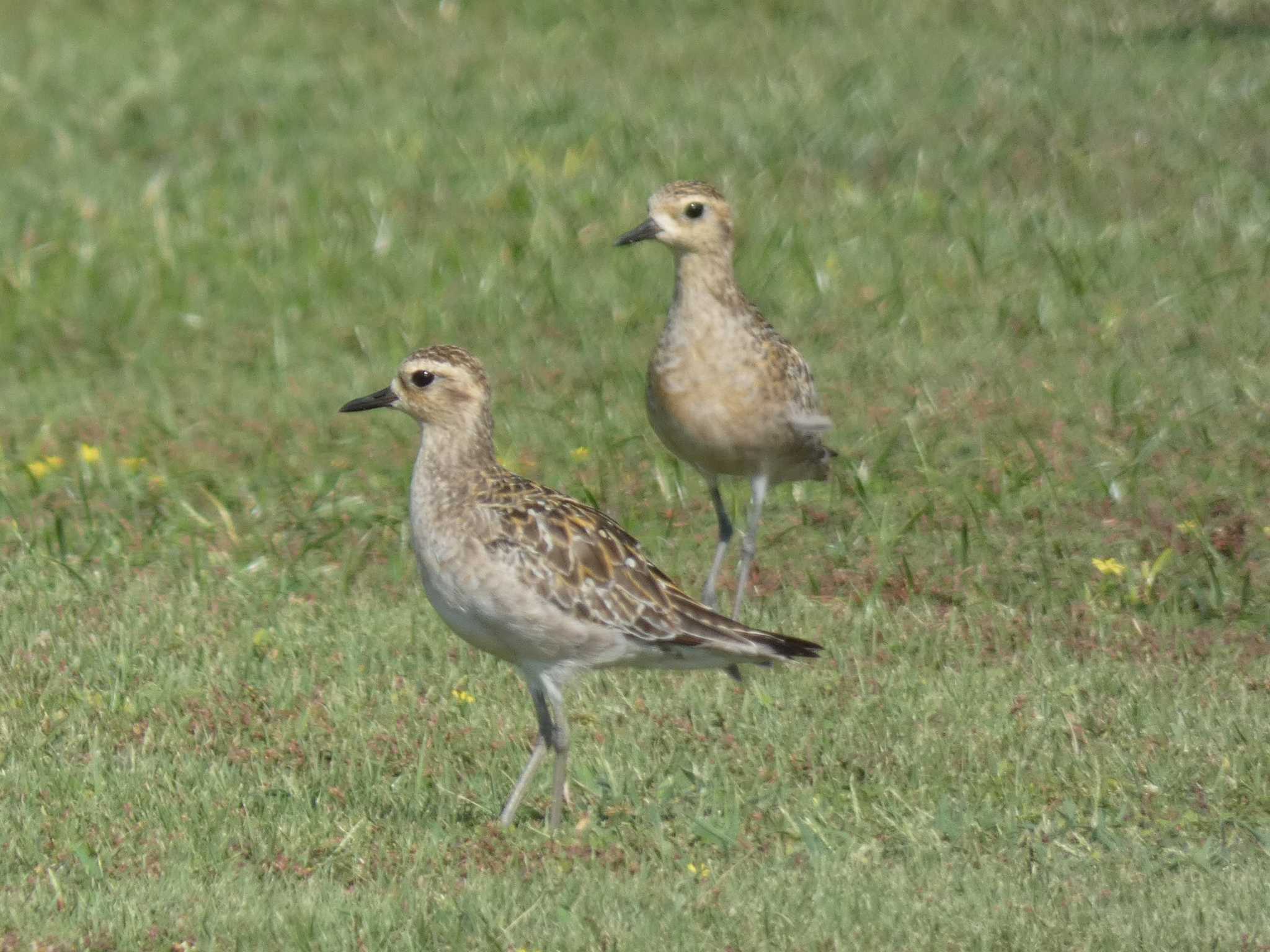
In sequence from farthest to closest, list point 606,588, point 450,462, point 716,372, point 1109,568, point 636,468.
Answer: point 636,468, point 1109,568, point 716,372, point 450,462, point 606,588

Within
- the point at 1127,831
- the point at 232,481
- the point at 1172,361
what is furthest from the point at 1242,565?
the point at 232,481

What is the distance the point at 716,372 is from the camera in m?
9.46

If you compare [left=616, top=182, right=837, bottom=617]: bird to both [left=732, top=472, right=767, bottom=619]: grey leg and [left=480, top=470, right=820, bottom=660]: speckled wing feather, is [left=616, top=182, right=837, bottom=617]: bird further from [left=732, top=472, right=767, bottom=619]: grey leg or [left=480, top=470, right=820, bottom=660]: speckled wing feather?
[left=480, top=470, right=820, bottom=660]: speckled wing feather

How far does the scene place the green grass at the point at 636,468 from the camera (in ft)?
23.0

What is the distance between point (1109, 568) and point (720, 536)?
1928 mm

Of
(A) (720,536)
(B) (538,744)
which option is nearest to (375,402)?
(B) (538,744)

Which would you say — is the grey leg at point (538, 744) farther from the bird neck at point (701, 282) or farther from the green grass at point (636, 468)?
the bird neck at point (701, 282)

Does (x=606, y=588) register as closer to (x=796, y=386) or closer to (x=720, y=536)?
(x=796, y=386)

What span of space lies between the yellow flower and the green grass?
64 mm

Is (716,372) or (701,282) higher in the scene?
(701,282)

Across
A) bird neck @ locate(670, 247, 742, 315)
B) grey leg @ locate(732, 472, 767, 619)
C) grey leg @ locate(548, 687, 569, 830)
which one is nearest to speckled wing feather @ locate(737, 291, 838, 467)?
bird neck @ locate(670, 247, 742, 315)

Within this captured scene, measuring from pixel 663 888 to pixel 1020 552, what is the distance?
13.2 ft

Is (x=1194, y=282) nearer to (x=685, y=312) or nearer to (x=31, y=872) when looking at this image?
(x=685, y=312)

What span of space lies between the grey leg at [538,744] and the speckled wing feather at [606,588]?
47 centimetres
